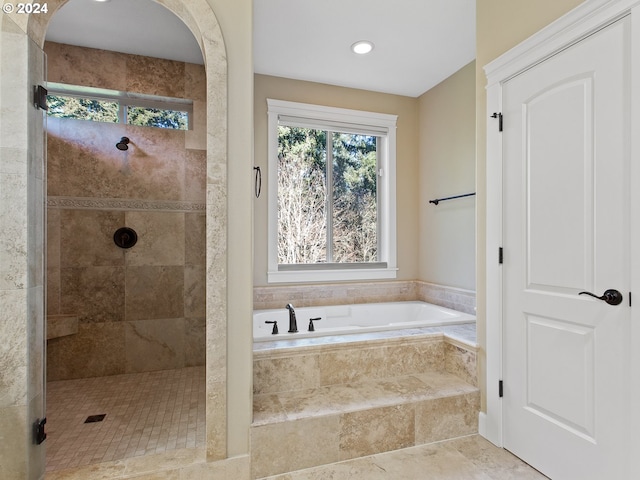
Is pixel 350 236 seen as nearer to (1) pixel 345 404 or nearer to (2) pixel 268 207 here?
(2) pixel 268 207

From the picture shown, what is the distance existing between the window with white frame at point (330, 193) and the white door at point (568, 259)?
1805 millimetres

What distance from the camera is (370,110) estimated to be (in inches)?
145

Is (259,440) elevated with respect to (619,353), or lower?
lower

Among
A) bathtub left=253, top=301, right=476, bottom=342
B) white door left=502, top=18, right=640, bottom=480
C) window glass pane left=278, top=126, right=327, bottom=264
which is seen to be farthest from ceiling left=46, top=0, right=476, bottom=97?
bathtub left=253, top=301, right=476, bottom=342

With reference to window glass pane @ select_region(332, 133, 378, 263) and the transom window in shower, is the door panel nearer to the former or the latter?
window glass pane @ select_region(332, 133, 378, 263)

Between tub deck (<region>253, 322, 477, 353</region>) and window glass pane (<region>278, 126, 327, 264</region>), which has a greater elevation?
window glass pane (<region>278, 126, 327, 264</region>)

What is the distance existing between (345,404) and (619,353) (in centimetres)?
130

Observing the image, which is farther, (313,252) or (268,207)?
(313,252)

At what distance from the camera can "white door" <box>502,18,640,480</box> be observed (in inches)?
57.1

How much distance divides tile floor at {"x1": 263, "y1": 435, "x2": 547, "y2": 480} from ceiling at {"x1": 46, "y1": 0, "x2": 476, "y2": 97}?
9.19 feet

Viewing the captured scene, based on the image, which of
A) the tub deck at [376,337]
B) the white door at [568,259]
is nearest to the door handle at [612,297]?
the white door at [568,259]

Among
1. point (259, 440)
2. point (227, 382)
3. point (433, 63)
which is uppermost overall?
point (433, 63)

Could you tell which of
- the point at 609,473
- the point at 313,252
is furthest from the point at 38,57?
the point at 609,473

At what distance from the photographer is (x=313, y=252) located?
11.8 ft
